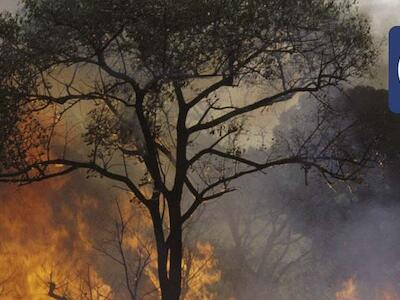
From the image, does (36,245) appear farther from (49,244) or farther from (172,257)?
(172,257)

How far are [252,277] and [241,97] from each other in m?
8.19

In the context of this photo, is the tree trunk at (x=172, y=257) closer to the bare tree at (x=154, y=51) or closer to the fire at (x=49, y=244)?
the bare tree at (x=154, y=51)

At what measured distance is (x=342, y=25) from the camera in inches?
725

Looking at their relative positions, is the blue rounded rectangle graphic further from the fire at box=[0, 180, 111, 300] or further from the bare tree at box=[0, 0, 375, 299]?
the fire at box=[0, 180, 111, 300]

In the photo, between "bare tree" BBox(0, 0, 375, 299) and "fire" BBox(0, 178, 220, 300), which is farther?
"fire" BBox(0, 178, 220, 300)

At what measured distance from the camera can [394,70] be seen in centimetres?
1073

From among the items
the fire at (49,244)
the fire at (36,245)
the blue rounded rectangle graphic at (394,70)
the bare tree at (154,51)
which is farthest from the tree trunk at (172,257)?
the blue rounded rectangle graphic at (394,70)

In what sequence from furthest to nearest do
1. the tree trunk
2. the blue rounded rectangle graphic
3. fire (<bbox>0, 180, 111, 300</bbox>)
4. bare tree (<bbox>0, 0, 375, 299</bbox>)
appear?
fire (<bbox>0, 180, 111, 300</bbox>), the tree trunk, bare tree (<bbox>0, 0, 375, 299</bbox>), the blue rounded rectangle graphic

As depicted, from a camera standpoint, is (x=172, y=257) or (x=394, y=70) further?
(x=172, y=257)

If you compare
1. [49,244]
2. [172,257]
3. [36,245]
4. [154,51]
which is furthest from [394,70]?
[49,244]

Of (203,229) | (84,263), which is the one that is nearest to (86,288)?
(84,263)

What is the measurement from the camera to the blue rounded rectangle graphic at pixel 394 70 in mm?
10445

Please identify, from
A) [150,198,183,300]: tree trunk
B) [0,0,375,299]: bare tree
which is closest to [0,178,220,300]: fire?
[150,198,183,300]: tree trunk

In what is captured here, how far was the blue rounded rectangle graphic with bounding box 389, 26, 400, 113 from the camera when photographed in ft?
34.3
